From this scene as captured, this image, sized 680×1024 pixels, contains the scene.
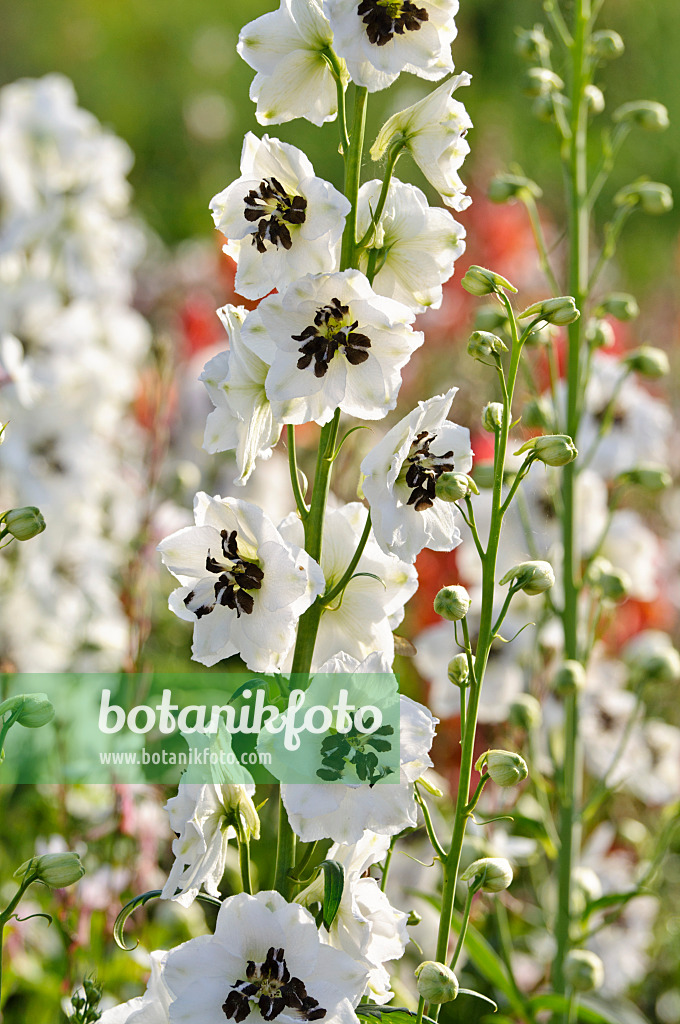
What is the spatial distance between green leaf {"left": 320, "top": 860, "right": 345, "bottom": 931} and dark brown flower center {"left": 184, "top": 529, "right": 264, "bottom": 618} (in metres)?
0.19

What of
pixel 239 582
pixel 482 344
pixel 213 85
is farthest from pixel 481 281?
pixel 213 85

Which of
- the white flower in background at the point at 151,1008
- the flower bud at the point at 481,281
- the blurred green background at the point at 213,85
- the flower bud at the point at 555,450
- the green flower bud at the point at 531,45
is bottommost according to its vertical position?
the white flower in background at the point at 151,1008

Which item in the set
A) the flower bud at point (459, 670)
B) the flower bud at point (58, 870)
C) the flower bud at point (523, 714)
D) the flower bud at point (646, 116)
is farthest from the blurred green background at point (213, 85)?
the flower bud at point (58, 870)

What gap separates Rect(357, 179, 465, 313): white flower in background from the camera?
789mm

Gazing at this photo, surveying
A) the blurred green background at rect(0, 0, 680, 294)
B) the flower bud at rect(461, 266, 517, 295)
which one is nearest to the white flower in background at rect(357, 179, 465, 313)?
the flower bud at rect(461, 266, 517, 295)

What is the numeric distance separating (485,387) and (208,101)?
11.1 ft

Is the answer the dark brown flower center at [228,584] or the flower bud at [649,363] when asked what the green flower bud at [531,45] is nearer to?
the flower bud at [649,363]

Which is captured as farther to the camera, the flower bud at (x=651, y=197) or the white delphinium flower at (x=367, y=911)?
the flower bud at (x=651, y=197)

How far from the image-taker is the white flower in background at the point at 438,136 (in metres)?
0.79

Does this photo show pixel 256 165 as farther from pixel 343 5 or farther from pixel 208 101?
pixel 208 101

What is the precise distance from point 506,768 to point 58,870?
13.4 inches

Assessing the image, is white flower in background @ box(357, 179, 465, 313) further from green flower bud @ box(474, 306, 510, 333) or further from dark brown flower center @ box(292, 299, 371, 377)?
green flower bud @ box(474, 306, 510, 333)

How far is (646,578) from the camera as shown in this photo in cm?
168

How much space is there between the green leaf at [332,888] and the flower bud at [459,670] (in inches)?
6.1
